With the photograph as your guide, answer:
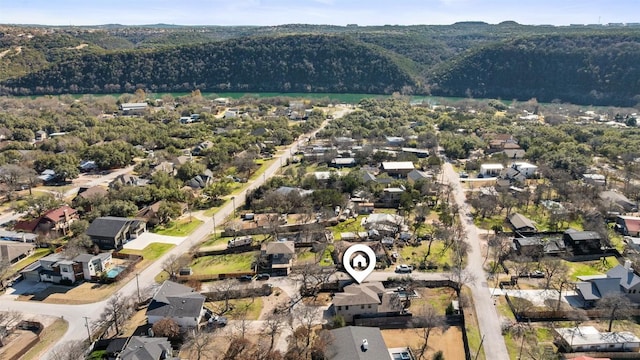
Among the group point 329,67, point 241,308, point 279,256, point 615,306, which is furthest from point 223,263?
point 329,67

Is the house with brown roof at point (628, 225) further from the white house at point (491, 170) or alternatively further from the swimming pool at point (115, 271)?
the swimming pool at point (115, 271)

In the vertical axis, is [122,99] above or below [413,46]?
below

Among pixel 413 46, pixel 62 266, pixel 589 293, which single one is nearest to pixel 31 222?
pixel 62 266

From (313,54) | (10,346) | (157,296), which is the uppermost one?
(313,54)

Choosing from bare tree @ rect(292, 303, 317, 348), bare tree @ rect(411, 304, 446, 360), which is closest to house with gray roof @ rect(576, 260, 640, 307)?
bare tree @ rect(411, 304, 446, 360)

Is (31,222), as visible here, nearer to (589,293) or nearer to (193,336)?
(193,336)

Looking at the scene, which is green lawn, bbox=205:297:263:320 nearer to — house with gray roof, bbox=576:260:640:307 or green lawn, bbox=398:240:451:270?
green lawn, bbox=398:240:451:270

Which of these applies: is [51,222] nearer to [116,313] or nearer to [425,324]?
[116,313]
